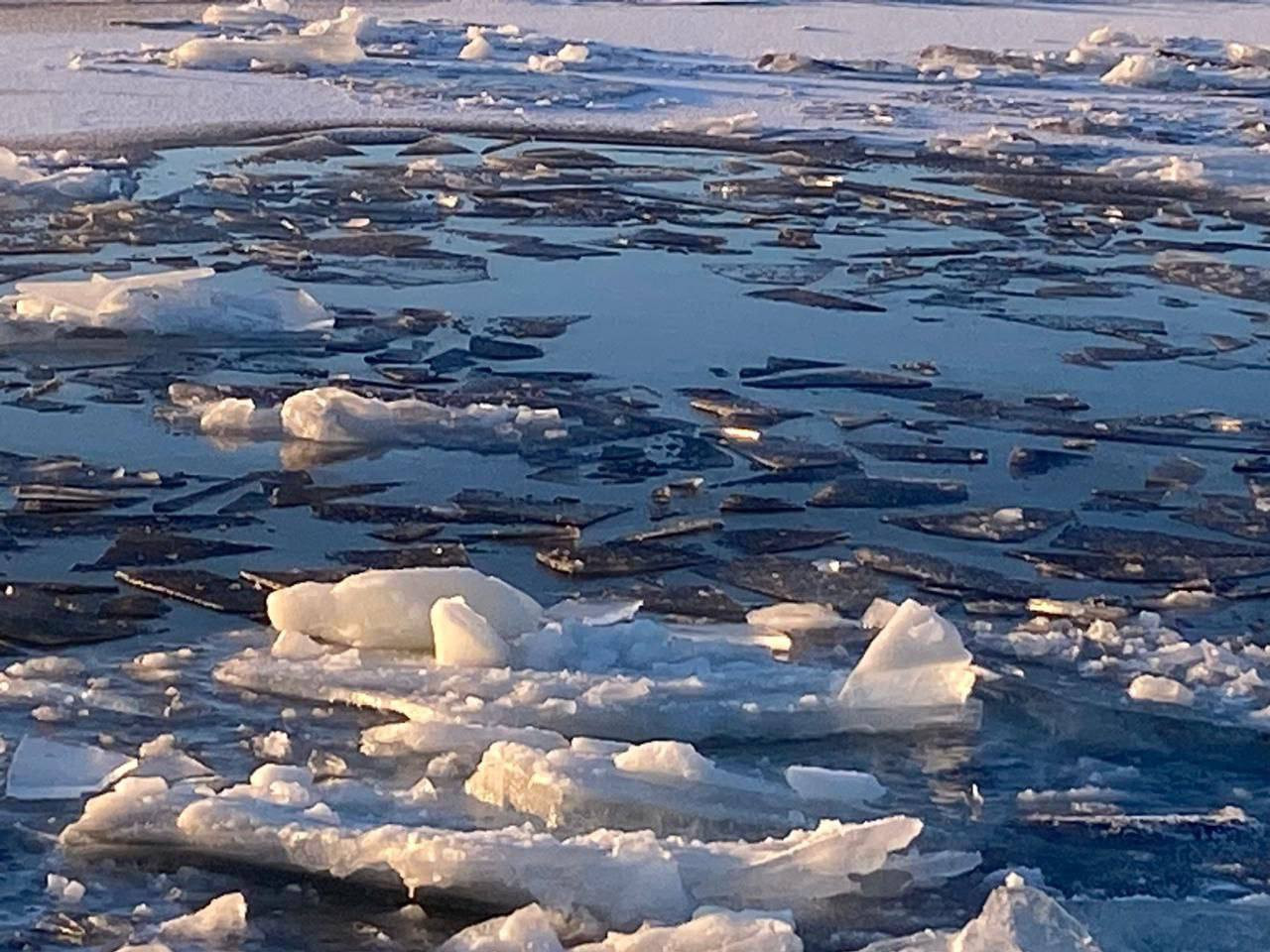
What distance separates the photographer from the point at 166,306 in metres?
7.34

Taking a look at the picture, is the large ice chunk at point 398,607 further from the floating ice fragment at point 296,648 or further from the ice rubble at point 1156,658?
the ice rubble at point 1156,658

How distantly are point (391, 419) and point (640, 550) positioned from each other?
1.15 m

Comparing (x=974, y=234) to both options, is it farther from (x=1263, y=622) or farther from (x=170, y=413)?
(x=1263, y=622)

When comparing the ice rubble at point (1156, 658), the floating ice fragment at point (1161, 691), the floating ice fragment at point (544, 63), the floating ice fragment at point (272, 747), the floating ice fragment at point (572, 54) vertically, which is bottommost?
the ice rubble at point (1156, 658)

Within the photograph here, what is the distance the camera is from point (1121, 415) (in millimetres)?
6586

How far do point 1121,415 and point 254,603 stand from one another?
2.84 metres

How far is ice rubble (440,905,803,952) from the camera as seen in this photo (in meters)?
3.18

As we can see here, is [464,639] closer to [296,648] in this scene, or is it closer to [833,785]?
[296,648]

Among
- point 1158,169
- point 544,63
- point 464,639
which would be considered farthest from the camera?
point 544,63

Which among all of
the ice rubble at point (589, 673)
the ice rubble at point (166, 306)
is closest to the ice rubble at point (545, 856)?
the ice rubble at point (589, 673)

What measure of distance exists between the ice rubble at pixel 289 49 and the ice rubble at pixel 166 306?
7981 millimetres

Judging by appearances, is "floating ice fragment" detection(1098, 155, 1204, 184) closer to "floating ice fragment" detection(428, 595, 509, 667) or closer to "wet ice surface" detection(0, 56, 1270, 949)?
"wet ice surface" detection(0, 56, 1270, 949)

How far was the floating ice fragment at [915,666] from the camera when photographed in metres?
4.20

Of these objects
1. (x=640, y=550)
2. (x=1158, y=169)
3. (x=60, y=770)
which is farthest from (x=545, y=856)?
(x=1158, y=169)
